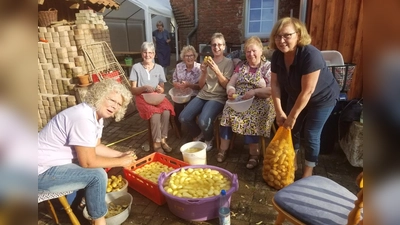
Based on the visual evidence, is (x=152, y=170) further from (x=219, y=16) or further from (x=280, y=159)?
(x=219, y=16)

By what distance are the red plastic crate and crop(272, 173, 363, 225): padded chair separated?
44.5 inches

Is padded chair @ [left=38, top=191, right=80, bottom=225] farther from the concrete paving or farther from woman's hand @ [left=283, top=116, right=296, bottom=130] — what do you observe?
woman's hand @ [left=283, top=116, right=296, bottom=130]

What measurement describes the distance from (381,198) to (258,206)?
2.27 meters

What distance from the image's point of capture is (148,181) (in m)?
2.53

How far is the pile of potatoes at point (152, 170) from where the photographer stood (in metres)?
2.73

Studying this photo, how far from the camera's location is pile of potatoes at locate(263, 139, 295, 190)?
8.45 ft

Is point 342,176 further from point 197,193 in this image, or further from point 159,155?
point 159,155

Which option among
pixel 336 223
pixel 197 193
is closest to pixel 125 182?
pixel 197 193

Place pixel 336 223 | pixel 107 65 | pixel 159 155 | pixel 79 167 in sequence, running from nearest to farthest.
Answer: pixel 336 223
pixel 79 167
pixel 159 155
pixel 107 65

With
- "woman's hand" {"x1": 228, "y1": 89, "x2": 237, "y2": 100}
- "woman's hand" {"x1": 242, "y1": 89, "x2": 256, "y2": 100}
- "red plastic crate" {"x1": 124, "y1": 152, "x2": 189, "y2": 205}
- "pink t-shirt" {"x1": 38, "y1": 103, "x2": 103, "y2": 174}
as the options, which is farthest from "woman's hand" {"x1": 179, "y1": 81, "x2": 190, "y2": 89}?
"pink t-shirt" {"x1": 38, "y1": 103, "x2": 103, "y2": 174}

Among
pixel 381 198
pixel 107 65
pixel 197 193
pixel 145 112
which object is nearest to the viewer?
pixel 381 198

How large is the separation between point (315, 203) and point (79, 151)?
162 centimetres

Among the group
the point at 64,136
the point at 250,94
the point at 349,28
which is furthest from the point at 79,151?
the point at 349,28

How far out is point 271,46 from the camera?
104 inches
